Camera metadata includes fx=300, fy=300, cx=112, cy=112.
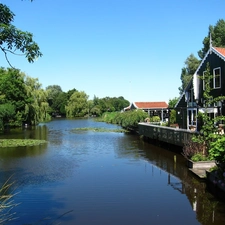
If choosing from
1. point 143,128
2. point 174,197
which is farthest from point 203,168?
point 143,128

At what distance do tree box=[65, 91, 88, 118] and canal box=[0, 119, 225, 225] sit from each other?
8028 centimetres

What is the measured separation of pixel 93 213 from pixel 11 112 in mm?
37685

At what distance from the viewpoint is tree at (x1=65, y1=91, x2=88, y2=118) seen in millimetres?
99750

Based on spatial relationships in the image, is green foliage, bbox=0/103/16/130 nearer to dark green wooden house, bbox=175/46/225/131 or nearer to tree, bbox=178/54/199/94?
dark green wooden house, bbox=175/46/225/131

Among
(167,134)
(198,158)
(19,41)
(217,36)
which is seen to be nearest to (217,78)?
(167,134)

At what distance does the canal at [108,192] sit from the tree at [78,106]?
80.3 metres

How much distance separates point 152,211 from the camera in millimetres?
9156

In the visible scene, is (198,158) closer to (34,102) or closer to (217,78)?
(217,78)

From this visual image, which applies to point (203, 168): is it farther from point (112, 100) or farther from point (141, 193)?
point (112, 100)

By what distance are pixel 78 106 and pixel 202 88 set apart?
77.5 meters

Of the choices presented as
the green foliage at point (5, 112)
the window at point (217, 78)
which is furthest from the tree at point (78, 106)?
the window at point (217, 78)

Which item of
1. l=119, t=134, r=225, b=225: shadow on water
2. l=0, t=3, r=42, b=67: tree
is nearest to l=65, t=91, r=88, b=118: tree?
l=119, t=134, r=225, b=225: shadow on water

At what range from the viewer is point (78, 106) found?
99.2 meters

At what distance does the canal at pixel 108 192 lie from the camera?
28.4ft
